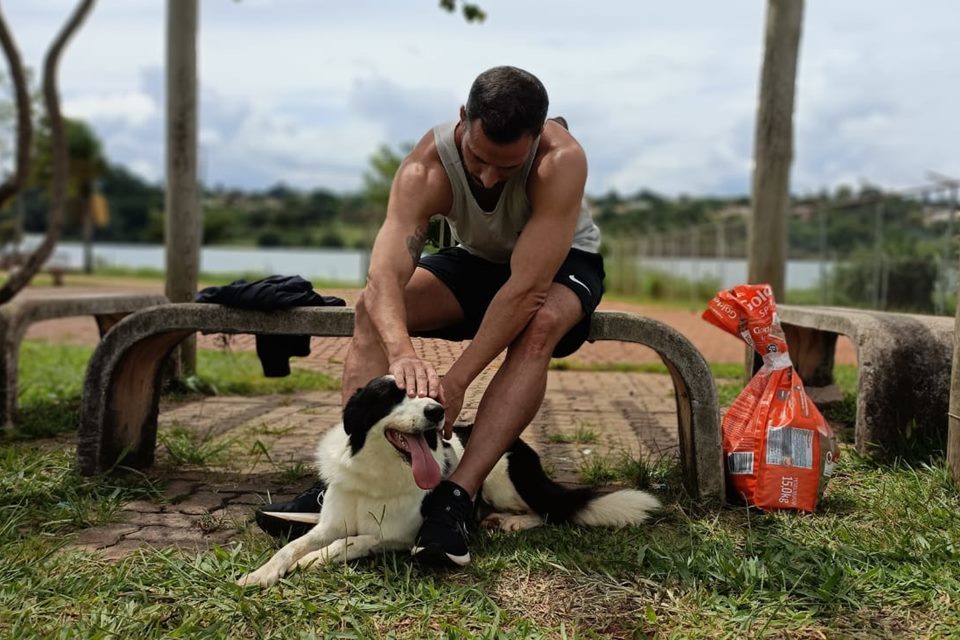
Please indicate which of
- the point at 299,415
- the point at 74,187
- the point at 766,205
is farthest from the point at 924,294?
the point at 74,187

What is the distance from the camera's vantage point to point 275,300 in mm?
3559

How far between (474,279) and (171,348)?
4.78 ft

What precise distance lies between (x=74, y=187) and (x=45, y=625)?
127ft

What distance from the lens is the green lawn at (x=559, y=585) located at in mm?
2383

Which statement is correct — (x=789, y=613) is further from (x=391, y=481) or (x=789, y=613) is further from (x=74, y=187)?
(x=74, y=187)

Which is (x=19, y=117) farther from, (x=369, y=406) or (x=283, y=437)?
(x=369, y=406)

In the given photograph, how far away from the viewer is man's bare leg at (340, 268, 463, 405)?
124 inches

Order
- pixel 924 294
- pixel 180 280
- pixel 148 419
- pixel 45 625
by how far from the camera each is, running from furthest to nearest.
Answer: pixel 924 294, pixel 180 280, pixel 148 419, pixel 45 625

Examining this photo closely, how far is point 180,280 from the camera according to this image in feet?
19.8

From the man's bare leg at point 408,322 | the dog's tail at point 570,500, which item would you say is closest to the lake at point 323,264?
the man's bare leg at point 408,322

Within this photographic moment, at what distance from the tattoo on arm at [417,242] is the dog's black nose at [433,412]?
823 millimetres

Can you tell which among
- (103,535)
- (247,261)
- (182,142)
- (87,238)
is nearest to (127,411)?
(103,535)

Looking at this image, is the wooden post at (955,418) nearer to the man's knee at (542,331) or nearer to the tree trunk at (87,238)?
the man's knee at (542,331)

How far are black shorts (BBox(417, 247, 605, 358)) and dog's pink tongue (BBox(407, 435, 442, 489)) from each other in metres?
0.87
